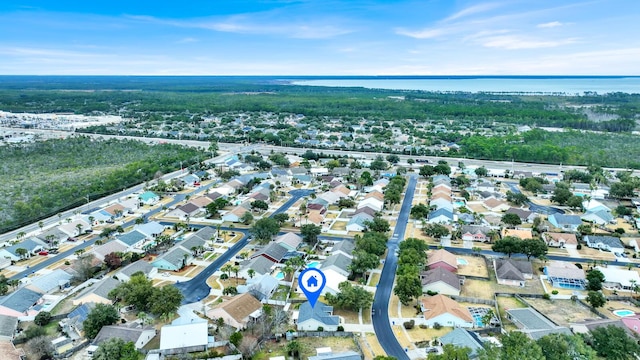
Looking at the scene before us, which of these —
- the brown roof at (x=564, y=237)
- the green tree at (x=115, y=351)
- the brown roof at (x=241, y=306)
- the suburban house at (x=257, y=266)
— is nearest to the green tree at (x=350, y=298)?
the brown roof at (x=241, y=306)

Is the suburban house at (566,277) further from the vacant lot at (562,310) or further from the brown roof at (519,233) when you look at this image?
the brown roof at (519,233)

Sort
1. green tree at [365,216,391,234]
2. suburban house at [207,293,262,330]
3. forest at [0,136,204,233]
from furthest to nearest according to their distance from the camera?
forest at [0,136,204,233]
green tree at [365,216,391,234]
suburban house at [207,293,262,330]

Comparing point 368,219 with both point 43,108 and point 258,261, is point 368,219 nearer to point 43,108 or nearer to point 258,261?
point 258,261

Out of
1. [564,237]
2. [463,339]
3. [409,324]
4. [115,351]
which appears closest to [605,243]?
[564,237]

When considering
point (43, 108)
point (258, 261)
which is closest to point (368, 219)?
point (258, 261)

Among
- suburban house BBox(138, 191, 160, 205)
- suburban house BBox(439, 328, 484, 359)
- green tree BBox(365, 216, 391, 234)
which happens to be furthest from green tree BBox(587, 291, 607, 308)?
suburban house BBox(138, 191, 160, 205)

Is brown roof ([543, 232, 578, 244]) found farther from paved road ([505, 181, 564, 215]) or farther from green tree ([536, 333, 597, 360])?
green tree ([536, 333, 597, 360])
